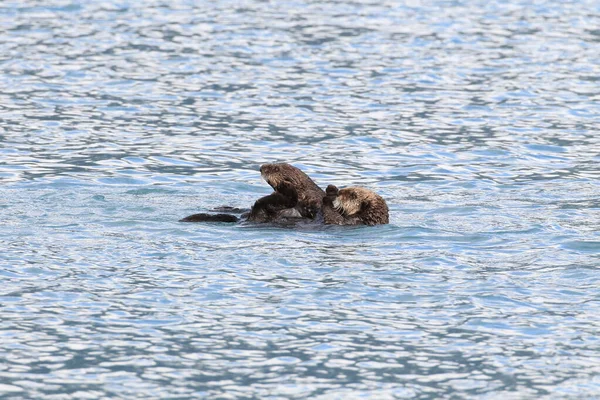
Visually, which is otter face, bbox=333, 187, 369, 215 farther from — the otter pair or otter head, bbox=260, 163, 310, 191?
otter head, bbox=260, 163, 310, 191

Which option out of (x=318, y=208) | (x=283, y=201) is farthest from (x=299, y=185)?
(x=283, y=201)

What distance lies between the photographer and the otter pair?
8258 millimetres

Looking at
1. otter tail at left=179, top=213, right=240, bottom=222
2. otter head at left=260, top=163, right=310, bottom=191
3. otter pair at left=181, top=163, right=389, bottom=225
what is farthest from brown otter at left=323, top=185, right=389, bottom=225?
otter tail at left=179, top=213, right=240, bottom=222

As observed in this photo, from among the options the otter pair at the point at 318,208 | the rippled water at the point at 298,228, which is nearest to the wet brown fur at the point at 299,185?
the otter pair at the point at 318,208

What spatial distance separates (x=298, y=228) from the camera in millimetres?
8289

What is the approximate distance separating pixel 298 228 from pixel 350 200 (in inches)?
17.4

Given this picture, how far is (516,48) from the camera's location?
17.7 metres

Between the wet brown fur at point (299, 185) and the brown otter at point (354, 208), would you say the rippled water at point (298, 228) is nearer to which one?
the brown otter at point (354, 208)

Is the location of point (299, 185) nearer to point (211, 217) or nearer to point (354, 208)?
point (354, 208)

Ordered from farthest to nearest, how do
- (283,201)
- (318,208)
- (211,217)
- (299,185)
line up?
1. (299,185)
2. (318,208)
3. (283,201)
4. (211,217)

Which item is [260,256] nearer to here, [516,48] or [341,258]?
[341,258]

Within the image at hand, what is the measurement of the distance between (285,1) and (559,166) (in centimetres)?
1144

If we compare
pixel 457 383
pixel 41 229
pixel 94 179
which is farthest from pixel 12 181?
pixel 457 383

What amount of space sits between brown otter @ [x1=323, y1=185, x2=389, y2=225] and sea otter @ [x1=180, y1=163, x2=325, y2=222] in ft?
0.59
